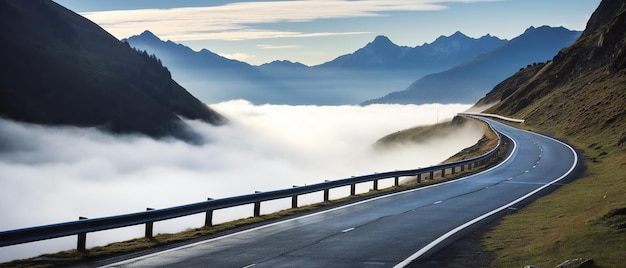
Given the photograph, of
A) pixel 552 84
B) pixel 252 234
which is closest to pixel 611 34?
pixel 552 84

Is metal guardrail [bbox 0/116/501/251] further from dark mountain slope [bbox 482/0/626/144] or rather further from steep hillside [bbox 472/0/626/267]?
dark mountain slope [bbox 482/0/626/144]

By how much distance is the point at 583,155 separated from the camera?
188 ft

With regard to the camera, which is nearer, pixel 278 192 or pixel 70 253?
pixel 70 253

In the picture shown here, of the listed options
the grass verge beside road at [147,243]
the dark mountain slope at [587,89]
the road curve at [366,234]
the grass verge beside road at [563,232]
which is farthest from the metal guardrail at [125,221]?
the dark mountain slope at [587,89]

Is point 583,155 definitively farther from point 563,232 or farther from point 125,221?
point 125,221

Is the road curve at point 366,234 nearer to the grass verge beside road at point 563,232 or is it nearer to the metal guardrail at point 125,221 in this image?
the grass verge beside road at point 563,232

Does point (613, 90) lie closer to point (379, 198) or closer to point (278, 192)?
point (379, 198)

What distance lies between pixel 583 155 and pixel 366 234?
136 ft

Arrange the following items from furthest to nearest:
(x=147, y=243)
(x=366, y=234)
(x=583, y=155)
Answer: (x=583, y=155)
(x=366, y=234)
(x=147, y=243)

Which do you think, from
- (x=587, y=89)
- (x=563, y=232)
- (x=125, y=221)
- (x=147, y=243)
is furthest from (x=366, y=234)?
(x=587, y=89)

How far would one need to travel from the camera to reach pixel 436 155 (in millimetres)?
119125

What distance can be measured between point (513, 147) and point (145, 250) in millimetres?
57521

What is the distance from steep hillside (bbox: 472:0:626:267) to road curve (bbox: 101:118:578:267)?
1.65 meters

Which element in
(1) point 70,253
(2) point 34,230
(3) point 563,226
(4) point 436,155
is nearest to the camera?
(2) point 34,230
